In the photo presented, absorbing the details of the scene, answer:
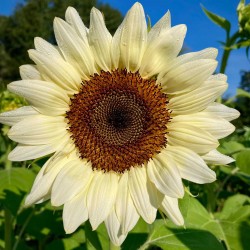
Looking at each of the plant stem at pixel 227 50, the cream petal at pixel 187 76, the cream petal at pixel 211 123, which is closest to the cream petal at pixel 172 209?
the cream petal at pixel 211 123

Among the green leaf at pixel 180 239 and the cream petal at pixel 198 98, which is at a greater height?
the cream petal at pixel 198 98

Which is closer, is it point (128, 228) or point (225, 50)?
point (128, 228)

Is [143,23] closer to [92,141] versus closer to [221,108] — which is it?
[221,108]

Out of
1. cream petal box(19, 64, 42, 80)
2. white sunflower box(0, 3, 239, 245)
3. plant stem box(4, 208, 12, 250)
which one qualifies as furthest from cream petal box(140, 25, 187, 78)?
plant stem box(4, 208, 12, 250)

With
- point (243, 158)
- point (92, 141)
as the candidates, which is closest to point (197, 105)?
point (92, 141)

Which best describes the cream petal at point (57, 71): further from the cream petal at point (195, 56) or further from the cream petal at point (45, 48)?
the cream petal at point (195, 56)

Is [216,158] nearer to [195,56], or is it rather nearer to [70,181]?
[195,56]
